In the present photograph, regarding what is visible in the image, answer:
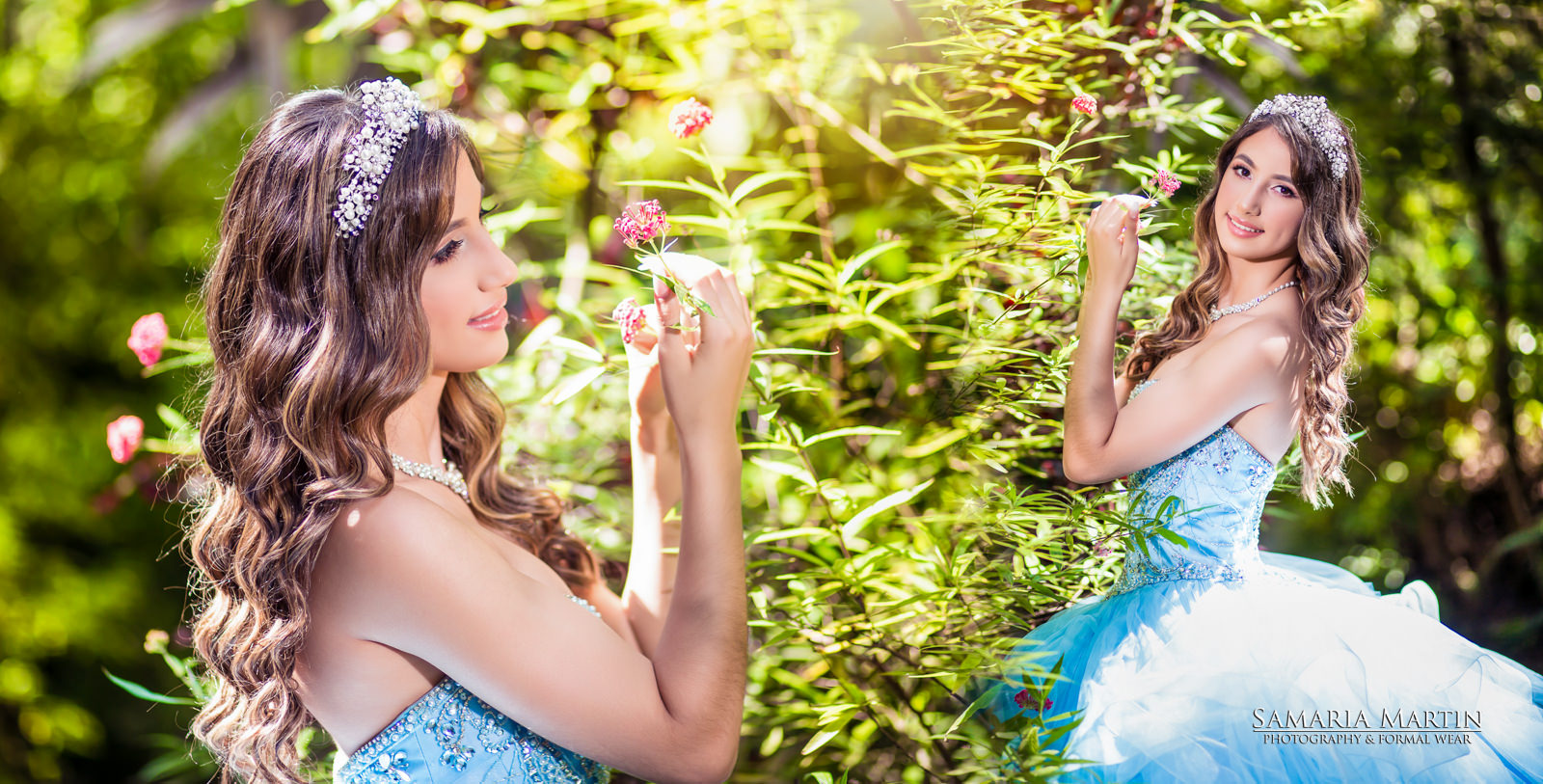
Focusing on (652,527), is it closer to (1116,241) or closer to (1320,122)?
(1116,241)

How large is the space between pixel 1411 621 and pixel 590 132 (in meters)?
1.61

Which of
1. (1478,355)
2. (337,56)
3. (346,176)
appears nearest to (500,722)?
(346,176)

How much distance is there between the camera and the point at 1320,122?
82cm

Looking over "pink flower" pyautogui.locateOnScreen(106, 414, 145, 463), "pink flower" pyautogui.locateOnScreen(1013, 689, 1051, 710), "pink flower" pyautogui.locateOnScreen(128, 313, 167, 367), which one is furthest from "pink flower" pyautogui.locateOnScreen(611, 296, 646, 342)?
"pink flower" pyautogui.locateOnScreen(106, 414, 145, 463)

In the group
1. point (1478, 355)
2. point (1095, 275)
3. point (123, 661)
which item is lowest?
point (123, 661)

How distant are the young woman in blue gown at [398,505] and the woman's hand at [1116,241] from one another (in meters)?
0.34

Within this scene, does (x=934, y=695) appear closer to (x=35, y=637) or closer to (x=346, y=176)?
(x=346, y=176)

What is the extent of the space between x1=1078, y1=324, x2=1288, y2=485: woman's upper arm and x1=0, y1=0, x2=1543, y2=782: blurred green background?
12cm

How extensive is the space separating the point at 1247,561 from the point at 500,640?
2.39 feet

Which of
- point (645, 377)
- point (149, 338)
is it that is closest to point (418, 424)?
point (645, 377)

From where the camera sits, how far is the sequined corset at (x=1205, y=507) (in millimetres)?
893

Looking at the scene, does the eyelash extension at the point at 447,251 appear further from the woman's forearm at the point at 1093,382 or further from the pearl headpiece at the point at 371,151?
the woman's forearm at the point at 1093,382

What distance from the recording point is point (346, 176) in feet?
3.15

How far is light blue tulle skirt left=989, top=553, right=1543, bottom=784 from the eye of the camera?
0.82 meters
